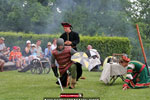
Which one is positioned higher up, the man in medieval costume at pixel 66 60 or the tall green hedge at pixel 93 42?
the man in medieval costume at pixel 66 60

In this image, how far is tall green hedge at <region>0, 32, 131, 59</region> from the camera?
71.4 ft

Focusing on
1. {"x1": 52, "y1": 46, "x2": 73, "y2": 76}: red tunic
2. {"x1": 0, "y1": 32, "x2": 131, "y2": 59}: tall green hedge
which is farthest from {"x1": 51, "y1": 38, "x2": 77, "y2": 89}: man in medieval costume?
{"x1": 0, "y1": 32, "x2": 131, "y2": 59}: tall green hedge

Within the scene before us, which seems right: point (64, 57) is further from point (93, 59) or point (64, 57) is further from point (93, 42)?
point (93, 42)

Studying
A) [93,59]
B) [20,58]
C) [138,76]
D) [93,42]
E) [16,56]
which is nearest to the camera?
[138,76]

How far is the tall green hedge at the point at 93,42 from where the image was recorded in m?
21.8

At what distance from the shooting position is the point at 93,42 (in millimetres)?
21891

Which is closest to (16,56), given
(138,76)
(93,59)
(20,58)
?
(20,58)

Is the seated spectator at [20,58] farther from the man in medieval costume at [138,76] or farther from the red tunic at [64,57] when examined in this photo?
the man in medieval costume at [138,76]

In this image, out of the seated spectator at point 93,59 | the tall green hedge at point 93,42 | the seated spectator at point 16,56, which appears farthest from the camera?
the tall green hedge at point 93,42

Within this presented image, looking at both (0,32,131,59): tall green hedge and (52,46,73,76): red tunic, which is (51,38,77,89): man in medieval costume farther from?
(0,32,131,59): tall green hedge

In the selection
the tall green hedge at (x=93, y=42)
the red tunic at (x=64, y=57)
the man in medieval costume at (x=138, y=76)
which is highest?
the red tunic at (x=64, y=57)

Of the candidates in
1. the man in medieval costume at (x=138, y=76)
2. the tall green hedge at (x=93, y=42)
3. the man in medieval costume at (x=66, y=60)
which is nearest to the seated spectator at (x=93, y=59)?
the man in medieval costume at (x=138, y=76)

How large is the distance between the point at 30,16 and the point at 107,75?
17.1 metres

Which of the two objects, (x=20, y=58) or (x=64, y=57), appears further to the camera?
(x=20, y=58)
